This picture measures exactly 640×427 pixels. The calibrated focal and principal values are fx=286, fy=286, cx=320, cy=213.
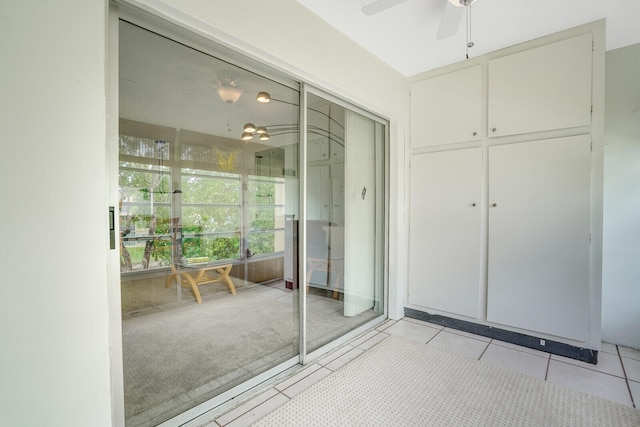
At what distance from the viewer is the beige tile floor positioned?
5.67 ft

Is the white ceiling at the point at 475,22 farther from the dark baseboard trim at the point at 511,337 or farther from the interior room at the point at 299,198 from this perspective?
the dark baseboard trim at the point at 511,337

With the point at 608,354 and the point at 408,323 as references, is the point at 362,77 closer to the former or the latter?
the point at 408,323

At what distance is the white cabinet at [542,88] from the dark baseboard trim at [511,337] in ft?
5.67

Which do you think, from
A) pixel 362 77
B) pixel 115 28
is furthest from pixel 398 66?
pixel 115 28

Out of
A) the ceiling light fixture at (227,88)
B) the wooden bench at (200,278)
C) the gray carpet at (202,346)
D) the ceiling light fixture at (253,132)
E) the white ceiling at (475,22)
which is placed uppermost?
the white ceiling at (475,22)

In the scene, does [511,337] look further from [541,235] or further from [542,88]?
[542,88]

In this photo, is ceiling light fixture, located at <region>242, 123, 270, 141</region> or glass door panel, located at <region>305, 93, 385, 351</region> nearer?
ceiling light fixture, located at <region>242, 123, 270, 141</region>

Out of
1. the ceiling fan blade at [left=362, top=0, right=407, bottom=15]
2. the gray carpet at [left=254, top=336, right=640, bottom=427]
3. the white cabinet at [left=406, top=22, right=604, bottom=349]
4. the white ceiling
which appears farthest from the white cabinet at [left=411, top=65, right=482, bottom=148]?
the gray carpet at [left=254, top=336, right=640, bottom=427]

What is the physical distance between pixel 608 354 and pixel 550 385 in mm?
910

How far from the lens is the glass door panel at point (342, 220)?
2.24m

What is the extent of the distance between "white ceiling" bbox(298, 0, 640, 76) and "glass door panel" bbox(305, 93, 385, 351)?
0.57 m

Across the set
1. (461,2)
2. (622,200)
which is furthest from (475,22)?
(622,200)

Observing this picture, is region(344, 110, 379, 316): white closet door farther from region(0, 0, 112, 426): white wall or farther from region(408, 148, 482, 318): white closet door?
region(0, 0, 112, 426): white wall

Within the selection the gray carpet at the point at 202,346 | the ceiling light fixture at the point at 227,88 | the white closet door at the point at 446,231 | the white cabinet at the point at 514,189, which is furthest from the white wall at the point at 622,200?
the ceiling light fixture at the point at 227,88
